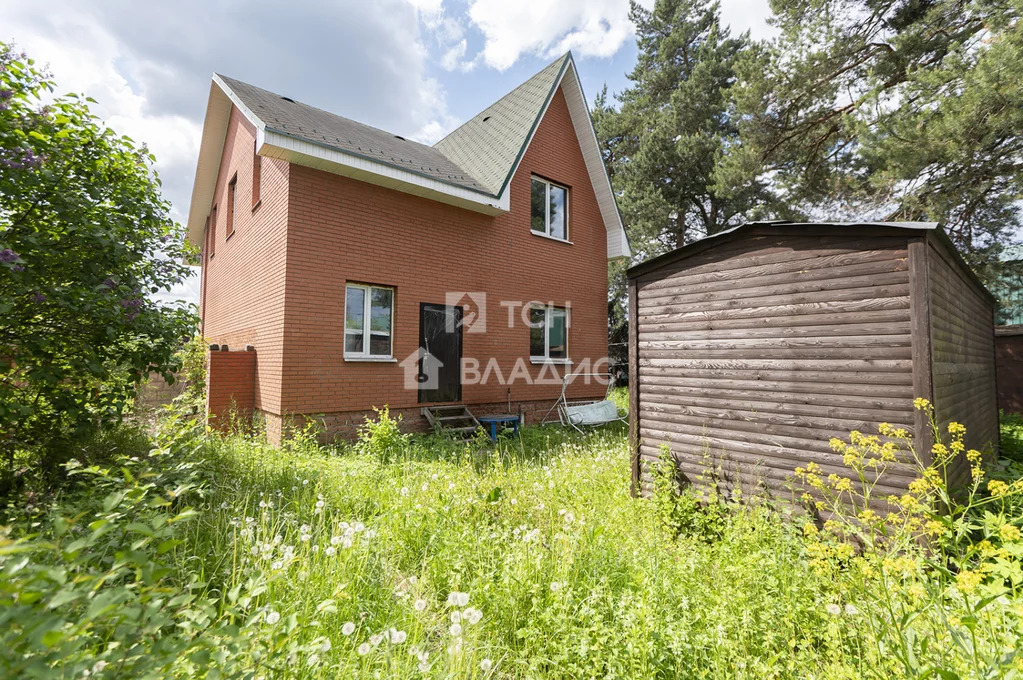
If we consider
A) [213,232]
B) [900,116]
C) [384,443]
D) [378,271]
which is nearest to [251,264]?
[378,271]

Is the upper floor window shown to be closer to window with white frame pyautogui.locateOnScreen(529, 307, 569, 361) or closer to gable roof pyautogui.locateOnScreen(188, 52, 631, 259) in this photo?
gable roof pyautogui.locateOnScreen(188, 52, 631, 259)

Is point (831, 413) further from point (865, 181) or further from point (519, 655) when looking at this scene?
point (865, 181)

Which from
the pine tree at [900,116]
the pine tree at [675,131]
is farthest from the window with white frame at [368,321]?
the pine tree at [675,131]

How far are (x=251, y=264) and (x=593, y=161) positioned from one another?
9117 millimetres

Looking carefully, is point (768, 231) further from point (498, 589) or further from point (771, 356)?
point (498, 589)

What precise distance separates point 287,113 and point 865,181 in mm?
15263

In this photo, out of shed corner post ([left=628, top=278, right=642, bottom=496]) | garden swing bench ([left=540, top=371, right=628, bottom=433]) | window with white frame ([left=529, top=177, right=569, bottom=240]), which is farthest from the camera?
window with white frame ([left=529, top=177, right=569, bottom=240])

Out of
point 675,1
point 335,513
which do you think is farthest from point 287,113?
point 675,1

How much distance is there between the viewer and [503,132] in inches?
436

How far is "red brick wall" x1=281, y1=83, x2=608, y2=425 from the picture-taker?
24.7 feet

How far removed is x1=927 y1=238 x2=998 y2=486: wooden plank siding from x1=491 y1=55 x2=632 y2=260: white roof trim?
746cm

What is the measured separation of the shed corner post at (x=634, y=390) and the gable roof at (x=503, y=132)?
5268 millimetres

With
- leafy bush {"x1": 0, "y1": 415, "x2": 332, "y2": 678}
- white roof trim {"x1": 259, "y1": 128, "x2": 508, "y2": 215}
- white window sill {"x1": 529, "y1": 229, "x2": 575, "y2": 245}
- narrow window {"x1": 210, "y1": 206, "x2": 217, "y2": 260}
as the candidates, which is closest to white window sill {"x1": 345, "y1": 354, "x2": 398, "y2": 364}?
white roof trim {"x1": 259, "y1": 128, "x2": 508, "y2": 215}

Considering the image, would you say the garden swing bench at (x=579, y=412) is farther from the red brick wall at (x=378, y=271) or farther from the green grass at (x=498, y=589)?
the green grass at (x=498, y=589)
